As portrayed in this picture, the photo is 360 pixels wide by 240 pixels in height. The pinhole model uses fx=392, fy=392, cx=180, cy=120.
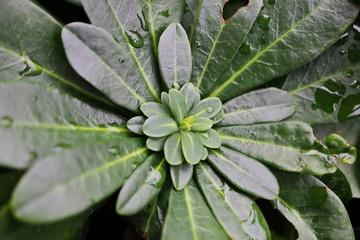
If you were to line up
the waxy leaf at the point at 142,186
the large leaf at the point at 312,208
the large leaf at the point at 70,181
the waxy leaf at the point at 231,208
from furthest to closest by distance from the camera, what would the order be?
the large leaf at the point at 312,208
the waxy leaf at the point at 231,208
the waxy leaf at the point at 142,186
the large leaf at the point at 70,181

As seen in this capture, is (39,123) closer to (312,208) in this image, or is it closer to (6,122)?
(6,122)

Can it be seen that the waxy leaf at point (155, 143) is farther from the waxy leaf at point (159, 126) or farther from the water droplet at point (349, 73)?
the water droplet at point (349, 73)

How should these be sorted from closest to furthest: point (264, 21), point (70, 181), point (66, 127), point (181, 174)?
point (70, 181) < point (66, 127) < point (181, 174) < point (264, 21)

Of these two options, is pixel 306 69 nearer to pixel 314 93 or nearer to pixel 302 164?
pixel 314 93

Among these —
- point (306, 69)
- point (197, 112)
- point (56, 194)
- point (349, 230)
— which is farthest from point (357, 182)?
point (56, 194)

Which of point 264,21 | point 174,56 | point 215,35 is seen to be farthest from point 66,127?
point 264,21

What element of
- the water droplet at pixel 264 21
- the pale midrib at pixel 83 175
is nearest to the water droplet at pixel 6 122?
the pale midrib at pixel 83 175

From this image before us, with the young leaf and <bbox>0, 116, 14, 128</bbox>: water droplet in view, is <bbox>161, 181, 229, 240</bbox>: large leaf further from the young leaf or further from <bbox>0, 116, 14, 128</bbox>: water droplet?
<bbox>0, 116, 14, 128</bbox>: water droplet
